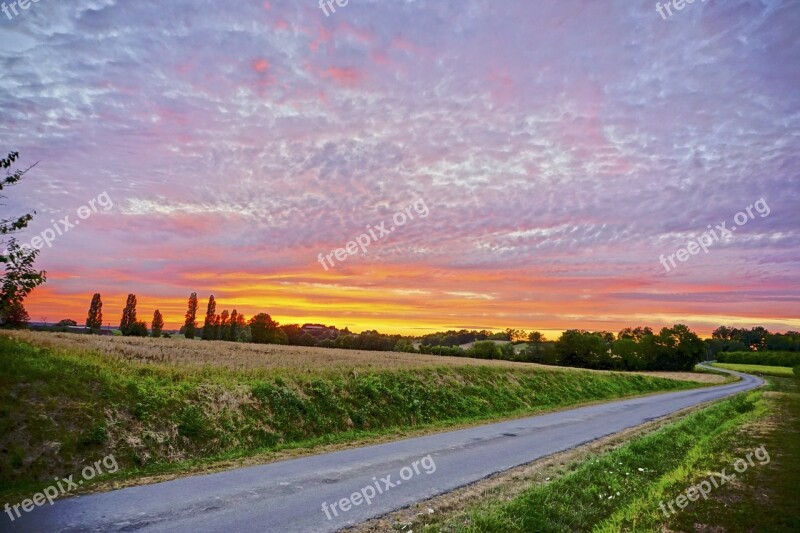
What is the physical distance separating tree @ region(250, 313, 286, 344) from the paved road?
91192 mm

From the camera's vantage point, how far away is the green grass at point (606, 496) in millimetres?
7922

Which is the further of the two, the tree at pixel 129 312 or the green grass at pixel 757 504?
the tree at pixel 129 312

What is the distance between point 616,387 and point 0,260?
47394 millimetres

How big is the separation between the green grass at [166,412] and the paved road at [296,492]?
222cm

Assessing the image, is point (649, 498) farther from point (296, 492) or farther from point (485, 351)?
point (485, 351)

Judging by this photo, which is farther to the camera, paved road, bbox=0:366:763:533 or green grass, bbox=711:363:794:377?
green grass, bbox=711:363:794:377

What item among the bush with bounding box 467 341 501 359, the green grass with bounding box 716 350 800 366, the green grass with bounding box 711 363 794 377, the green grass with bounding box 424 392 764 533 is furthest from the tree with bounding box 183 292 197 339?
the green grass with bounding box 716 350 800 366

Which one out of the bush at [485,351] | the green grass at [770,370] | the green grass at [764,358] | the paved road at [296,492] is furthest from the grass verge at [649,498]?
the green grass at [764,358]

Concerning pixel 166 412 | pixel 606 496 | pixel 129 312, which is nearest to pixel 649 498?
pixel 606 496

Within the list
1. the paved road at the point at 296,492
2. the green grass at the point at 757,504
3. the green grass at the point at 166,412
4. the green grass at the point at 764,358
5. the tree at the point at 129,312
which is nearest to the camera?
the green grass at the point at 757,504

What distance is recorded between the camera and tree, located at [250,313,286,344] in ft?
335

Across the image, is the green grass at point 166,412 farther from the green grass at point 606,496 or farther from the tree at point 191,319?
the tree at point 191,319

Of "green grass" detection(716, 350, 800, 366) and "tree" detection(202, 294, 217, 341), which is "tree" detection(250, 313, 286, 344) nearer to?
"tree" detection(202, 294, 217, 341)

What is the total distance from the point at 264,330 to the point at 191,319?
53.6 ft
